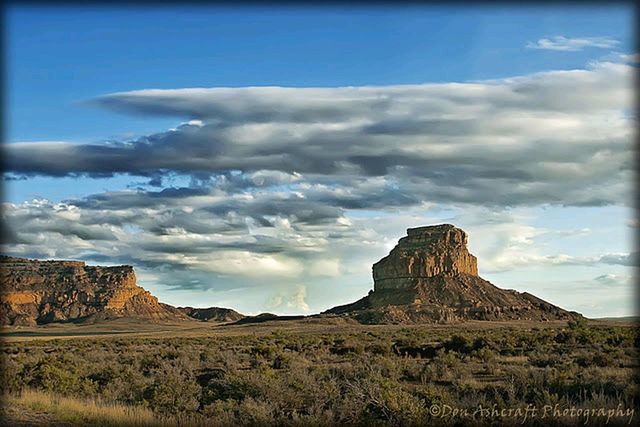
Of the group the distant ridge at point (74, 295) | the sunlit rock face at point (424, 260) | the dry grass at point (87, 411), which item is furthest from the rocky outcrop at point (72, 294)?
the dry grass at point (87, 411)

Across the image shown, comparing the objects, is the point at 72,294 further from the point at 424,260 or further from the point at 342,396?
the point at 342,396

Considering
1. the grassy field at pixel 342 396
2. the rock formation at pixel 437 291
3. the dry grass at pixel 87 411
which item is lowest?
the dry grass at pixel 87 411

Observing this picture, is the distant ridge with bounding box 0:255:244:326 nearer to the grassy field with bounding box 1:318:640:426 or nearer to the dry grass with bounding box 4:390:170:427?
the grassy field with bounding box 1:318:640:426

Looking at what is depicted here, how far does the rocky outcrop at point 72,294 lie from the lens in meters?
167

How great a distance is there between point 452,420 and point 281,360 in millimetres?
13943

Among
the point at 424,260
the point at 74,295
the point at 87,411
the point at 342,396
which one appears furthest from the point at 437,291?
the point at 87,411

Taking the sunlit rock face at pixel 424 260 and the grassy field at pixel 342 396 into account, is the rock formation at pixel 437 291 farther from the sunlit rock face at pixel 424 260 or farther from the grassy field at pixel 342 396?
the grassy field at pixel 342 396

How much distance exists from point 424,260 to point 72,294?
302 ft

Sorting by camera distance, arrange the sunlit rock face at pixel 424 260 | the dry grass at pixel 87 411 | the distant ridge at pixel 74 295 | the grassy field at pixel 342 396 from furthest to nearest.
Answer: the distant ridge at pixel 74 295 → the sunlit rock face at pixel 424 260 → the dry grass at pixel 87 411 → the grassy field at pixel 342 396

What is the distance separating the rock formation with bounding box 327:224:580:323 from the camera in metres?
115

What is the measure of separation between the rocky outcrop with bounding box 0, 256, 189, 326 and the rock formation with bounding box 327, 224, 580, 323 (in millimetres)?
65297

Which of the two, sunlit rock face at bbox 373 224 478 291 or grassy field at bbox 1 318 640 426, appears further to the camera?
sunlit rock face at bbox 373 224 478 291

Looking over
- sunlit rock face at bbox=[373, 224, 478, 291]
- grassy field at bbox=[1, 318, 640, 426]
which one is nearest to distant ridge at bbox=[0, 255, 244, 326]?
sunlit rock face at bbox=[373, 224, 478, 291]

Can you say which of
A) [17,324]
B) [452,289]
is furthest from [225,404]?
[17,324]
